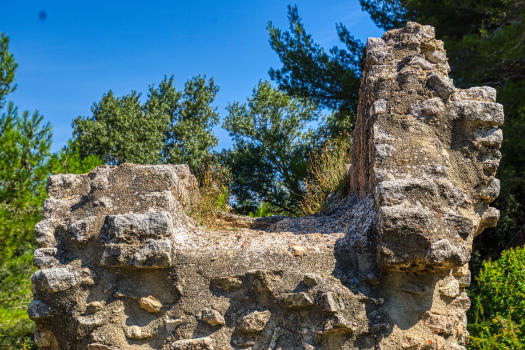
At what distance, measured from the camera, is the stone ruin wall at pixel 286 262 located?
2742 millimetres

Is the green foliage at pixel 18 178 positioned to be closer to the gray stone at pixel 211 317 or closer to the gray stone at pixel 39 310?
the gray stone at pixel 39 310

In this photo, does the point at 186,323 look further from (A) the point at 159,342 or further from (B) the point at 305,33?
(B) the point at 305,33

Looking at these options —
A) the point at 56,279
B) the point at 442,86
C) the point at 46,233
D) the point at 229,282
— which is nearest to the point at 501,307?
the point at 442,86

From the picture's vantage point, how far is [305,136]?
55.1 feet

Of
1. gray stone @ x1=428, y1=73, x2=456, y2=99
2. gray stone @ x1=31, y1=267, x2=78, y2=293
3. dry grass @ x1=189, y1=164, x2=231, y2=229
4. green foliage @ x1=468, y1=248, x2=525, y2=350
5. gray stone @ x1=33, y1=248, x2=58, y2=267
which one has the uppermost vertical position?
gray stone @ x1=428, y1=73, x2=456, y2=99

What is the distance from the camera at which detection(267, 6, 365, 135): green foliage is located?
30.4 ft

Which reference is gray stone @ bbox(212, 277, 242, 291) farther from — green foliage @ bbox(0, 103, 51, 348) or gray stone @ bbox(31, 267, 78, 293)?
green foliage @ bbox(0, 103, 51, 348)

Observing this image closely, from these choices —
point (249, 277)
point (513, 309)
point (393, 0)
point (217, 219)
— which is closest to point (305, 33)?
point (393, 0)

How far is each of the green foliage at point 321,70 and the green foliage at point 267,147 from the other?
2.67 meters

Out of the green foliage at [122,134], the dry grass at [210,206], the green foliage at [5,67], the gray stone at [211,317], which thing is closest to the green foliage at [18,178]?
the green foliage at [5,67]

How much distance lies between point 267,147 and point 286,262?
13.4 metres

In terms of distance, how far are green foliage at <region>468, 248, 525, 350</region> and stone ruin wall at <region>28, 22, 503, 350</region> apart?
1.65 metres

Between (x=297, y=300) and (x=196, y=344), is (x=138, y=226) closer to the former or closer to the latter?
(x=196, y=344)

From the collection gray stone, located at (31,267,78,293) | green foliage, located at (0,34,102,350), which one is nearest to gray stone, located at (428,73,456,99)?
gray stone, located at (31,267,78,293)
